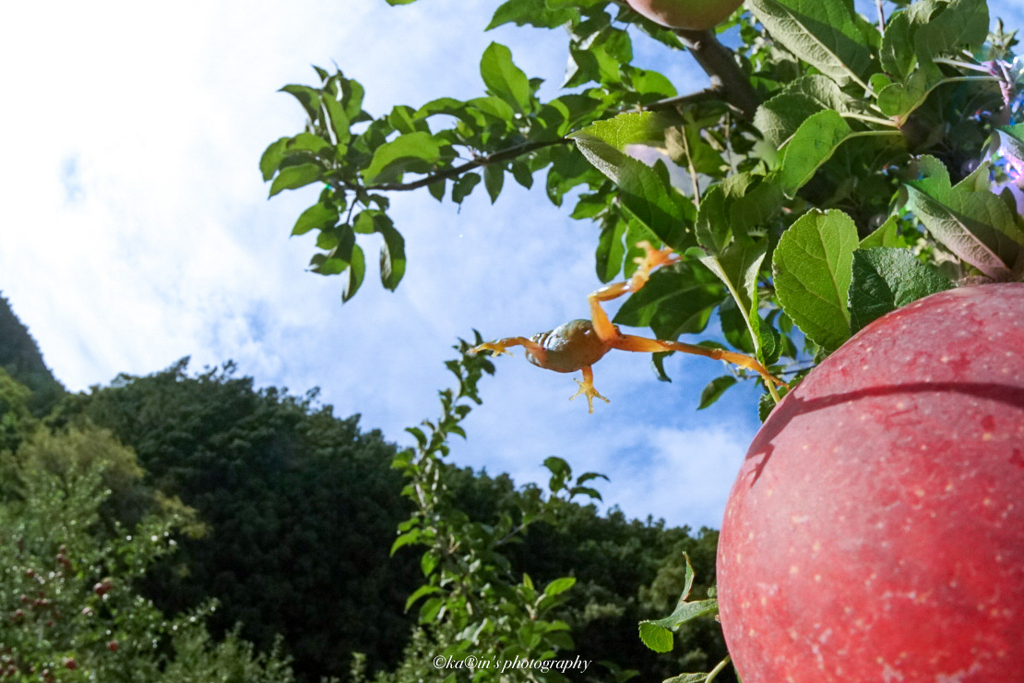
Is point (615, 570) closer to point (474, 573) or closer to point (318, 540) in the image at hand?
point (318, 540)

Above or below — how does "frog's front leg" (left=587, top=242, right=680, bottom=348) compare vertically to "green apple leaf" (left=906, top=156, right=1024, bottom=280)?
below

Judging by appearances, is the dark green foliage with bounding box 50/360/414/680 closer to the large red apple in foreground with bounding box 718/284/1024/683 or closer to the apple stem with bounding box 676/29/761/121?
the apple stem with bounding box 676/29/761/121

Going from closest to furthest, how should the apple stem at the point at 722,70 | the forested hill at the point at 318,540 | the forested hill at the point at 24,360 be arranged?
the apple stem at the point at 722,70, the forested hill at the point at 318,540, the forested hill at the point at 24,360

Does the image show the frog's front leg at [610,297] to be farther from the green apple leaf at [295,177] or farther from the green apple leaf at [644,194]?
the green apple leaf at [295,177]

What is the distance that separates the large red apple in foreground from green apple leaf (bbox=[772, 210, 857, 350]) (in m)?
0.06

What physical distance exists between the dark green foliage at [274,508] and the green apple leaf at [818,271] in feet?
29.2

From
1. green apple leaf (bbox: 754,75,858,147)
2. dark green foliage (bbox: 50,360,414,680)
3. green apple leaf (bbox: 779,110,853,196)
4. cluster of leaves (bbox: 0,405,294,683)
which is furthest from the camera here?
dark green foliage (bbox: 50,360,414,680)

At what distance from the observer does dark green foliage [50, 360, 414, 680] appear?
910cm

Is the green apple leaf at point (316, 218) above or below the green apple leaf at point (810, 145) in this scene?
above

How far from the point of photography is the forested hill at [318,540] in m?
7.90

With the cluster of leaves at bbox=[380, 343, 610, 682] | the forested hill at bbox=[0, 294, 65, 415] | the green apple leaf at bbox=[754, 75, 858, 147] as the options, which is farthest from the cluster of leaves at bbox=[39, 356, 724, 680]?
the green apple leaf at bbox=[754, 75, 858, 147]

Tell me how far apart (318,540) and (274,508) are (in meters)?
0.86

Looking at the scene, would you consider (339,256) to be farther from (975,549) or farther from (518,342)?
(975,549)

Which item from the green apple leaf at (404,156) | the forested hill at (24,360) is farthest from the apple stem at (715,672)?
the forested hill at (24,360)
